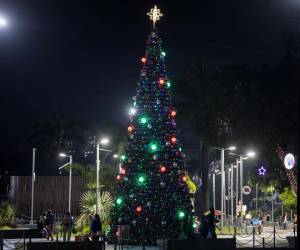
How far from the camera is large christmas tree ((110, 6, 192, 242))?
28156mm

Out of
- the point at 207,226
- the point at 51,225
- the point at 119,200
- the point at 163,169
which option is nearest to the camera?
the point at 207,226

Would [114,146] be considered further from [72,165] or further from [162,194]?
[162,194]

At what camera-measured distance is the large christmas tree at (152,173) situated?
2816 centimetres

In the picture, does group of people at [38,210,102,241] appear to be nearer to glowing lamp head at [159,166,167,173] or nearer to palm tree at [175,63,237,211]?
glowing lamp head at [159,166,167,173]

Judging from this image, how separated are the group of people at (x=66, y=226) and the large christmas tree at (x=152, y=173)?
77.4 inches

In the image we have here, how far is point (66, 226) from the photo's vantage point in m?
28.4

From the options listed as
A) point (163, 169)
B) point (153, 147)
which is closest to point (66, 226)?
point (163, 169)

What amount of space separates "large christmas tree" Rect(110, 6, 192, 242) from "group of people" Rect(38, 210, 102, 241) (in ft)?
6.45

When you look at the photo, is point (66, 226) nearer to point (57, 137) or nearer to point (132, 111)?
point (132, 111)

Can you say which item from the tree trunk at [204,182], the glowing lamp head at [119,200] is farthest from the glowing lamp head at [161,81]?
the tree trunk at [204,182]

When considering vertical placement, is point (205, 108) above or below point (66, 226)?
above

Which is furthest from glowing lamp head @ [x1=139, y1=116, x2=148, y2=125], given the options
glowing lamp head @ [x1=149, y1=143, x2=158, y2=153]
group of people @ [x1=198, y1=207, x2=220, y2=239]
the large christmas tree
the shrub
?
the shrub

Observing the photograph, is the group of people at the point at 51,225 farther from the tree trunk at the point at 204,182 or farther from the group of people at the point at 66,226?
the tree trunk at the point at 204,182

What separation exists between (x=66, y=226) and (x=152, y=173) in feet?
14.7
